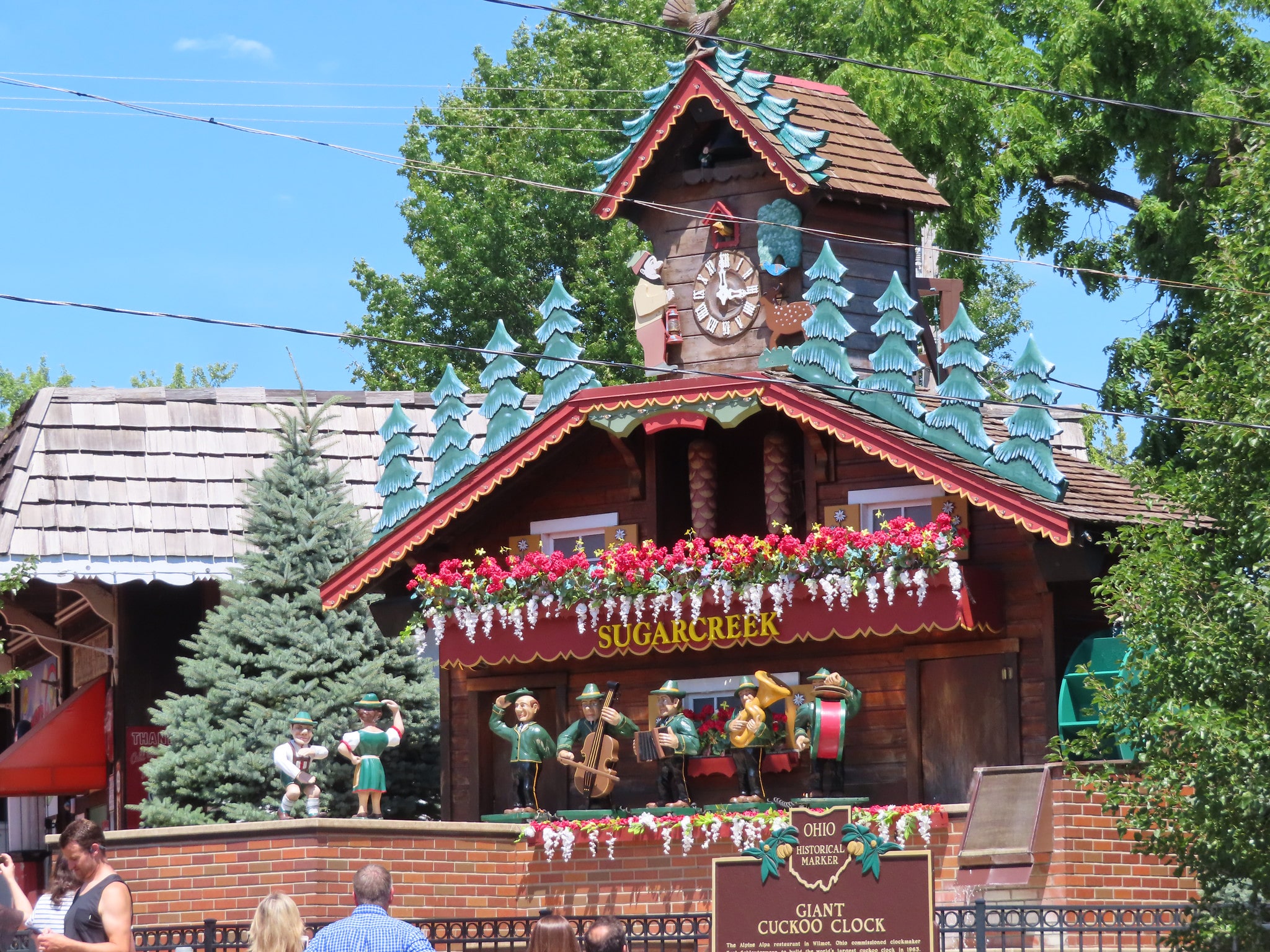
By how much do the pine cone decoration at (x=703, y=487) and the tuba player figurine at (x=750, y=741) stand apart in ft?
6.19

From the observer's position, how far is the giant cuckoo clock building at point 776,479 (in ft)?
61.6

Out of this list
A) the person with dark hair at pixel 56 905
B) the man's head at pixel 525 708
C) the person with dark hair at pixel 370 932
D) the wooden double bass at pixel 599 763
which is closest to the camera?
the person with dark hair at pixel 370 932

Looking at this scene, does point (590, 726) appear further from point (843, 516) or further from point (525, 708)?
point (843, 516)

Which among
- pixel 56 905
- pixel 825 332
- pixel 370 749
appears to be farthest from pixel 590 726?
pixel 56 905

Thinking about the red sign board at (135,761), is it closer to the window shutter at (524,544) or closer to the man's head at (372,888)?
the window shutter at (524,544)

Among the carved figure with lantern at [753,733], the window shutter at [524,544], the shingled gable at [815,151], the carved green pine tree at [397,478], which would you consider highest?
the shingled gable at [815,151]

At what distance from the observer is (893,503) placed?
789 inches

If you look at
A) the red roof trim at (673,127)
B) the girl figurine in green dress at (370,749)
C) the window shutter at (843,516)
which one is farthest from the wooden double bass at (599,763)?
the red roof trim at (673,127)

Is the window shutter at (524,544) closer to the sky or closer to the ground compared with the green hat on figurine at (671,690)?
closer to the sky

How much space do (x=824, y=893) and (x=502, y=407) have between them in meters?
8.75

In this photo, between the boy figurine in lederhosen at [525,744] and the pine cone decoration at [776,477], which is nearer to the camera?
the boy figurine in lederhosen at [525,744]

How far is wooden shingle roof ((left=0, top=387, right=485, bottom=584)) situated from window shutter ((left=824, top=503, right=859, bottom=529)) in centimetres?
664

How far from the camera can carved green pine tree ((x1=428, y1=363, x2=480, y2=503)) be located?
21328mm

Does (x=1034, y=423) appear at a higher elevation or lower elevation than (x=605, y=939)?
higher
